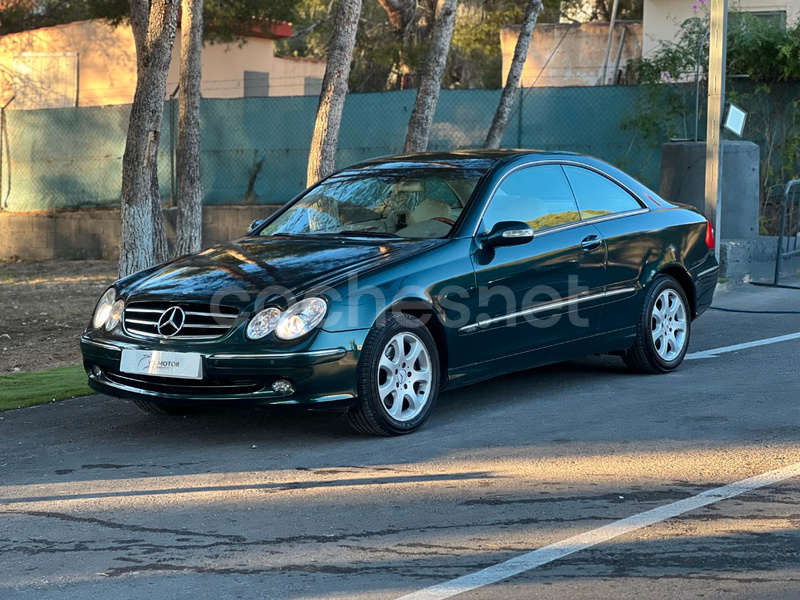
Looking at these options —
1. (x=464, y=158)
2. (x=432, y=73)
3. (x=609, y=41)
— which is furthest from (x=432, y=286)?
(x=609, y=41)

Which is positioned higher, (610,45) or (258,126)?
(610,45)

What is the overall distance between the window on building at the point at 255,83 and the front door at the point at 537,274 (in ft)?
65.8

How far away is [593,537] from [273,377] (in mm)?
2127

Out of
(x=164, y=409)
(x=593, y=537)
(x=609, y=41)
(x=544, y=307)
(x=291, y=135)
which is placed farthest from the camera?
(x=609, y=41)

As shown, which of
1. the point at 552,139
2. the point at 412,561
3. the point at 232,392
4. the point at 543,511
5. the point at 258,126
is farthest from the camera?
the point at 258,126

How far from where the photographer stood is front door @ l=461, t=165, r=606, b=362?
7.03 metres

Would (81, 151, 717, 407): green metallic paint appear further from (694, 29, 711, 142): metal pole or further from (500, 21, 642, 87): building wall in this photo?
(500, 21, 642, 87): building wall

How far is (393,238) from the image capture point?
7168 mm

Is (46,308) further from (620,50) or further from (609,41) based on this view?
(620,50)

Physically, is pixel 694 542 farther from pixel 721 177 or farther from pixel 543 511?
pixel 721 177

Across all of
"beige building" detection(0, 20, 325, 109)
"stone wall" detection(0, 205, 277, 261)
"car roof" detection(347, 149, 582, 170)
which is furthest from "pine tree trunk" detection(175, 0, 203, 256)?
"beige building" detection(0, 20, 325, 109)

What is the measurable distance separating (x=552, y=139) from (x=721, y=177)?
15.3 ft

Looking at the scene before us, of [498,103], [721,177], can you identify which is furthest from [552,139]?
[721,177]

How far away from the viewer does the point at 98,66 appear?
26.6m
